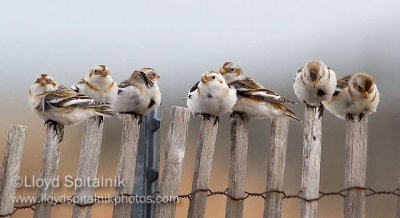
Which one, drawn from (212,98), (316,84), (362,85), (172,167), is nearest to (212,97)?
(212,98)

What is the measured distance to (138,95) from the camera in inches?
244

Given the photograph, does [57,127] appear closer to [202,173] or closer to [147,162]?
[147,162]

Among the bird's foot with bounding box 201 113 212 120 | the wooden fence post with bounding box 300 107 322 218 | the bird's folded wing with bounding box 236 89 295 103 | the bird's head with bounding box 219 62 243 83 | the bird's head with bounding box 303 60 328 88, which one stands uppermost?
the bird's head with bounding box 219 62 243 83

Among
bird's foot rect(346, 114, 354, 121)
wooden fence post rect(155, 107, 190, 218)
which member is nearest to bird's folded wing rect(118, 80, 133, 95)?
wooden fence post rect(155, 107, 190, 218)

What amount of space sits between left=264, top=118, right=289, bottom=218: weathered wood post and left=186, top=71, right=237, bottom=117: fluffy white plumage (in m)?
0.49

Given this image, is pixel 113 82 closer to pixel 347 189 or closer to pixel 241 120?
pixel 241 120

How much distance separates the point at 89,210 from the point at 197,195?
2.96 ft

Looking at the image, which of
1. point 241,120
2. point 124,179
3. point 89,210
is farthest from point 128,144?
point 241,120

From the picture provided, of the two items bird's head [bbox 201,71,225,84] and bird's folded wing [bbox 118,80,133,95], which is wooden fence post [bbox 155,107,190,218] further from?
bird's folded wing [bbox 118,80,133,95]

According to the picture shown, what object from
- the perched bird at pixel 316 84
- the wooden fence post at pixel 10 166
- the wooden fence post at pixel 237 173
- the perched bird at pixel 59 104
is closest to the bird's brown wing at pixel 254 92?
the perched bird at pixel 316 84

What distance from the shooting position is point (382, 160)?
1248 cm

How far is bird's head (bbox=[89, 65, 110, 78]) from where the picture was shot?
5980mm

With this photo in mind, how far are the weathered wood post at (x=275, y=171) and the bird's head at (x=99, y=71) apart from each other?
1.62 metres

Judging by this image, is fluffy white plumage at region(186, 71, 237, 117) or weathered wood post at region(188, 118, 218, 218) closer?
weathered wood post at region(188, 118, 218, 218)
